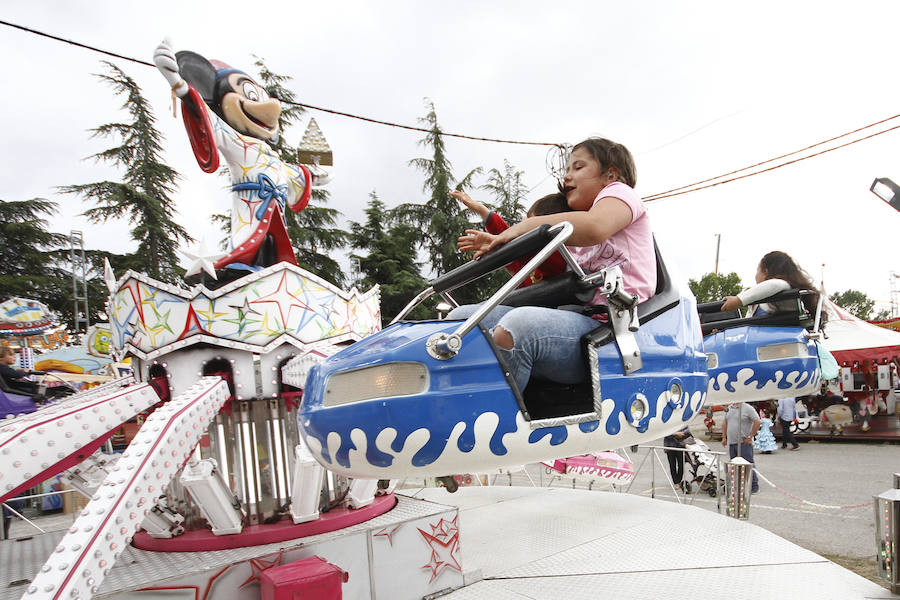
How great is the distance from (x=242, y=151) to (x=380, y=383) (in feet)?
15.2

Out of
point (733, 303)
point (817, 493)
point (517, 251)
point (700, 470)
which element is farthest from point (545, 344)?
point (817, 493)

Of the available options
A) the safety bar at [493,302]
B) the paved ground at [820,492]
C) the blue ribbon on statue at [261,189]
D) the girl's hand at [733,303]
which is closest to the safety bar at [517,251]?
the safety bar at [493,302]

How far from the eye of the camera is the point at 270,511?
15.7 feet

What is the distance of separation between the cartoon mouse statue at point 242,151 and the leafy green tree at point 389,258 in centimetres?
1097

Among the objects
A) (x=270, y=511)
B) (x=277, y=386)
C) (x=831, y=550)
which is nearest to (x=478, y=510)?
(x=270, y=511)

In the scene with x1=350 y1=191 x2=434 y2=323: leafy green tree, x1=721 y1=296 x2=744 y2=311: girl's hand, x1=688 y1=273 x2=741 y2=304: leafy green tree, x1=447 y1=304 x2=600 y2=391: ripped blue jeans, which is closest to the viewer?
x1=447 y1=304 x2=600 y2=391: ripped blue jeans

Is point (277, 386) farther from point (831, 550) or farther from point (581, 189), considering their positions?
point (831, 550)

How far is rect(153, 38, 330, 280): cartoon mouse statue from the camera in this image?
498cm

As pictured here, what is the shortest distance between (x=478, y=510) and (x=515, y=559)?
156 centimetres

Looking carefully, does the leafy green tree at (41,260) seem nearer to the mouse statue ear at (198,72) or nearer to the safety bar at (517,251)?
the mouse statue ear at (198,72)

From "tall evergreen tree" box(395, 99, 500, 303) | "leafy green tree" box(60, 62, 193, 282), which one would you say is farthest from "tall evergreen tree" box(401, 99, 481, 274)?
"leafy green tree" box(60, 62, 193, 282)

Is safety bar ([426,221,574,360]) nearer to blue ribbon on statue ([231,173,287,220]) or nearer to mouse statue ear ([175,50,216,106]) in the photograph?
blue ribbon on statue ([231,173,287,220])

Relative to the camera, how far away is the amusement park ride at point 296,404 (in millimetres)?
1354

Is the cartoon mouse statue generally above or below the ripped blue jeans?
above
